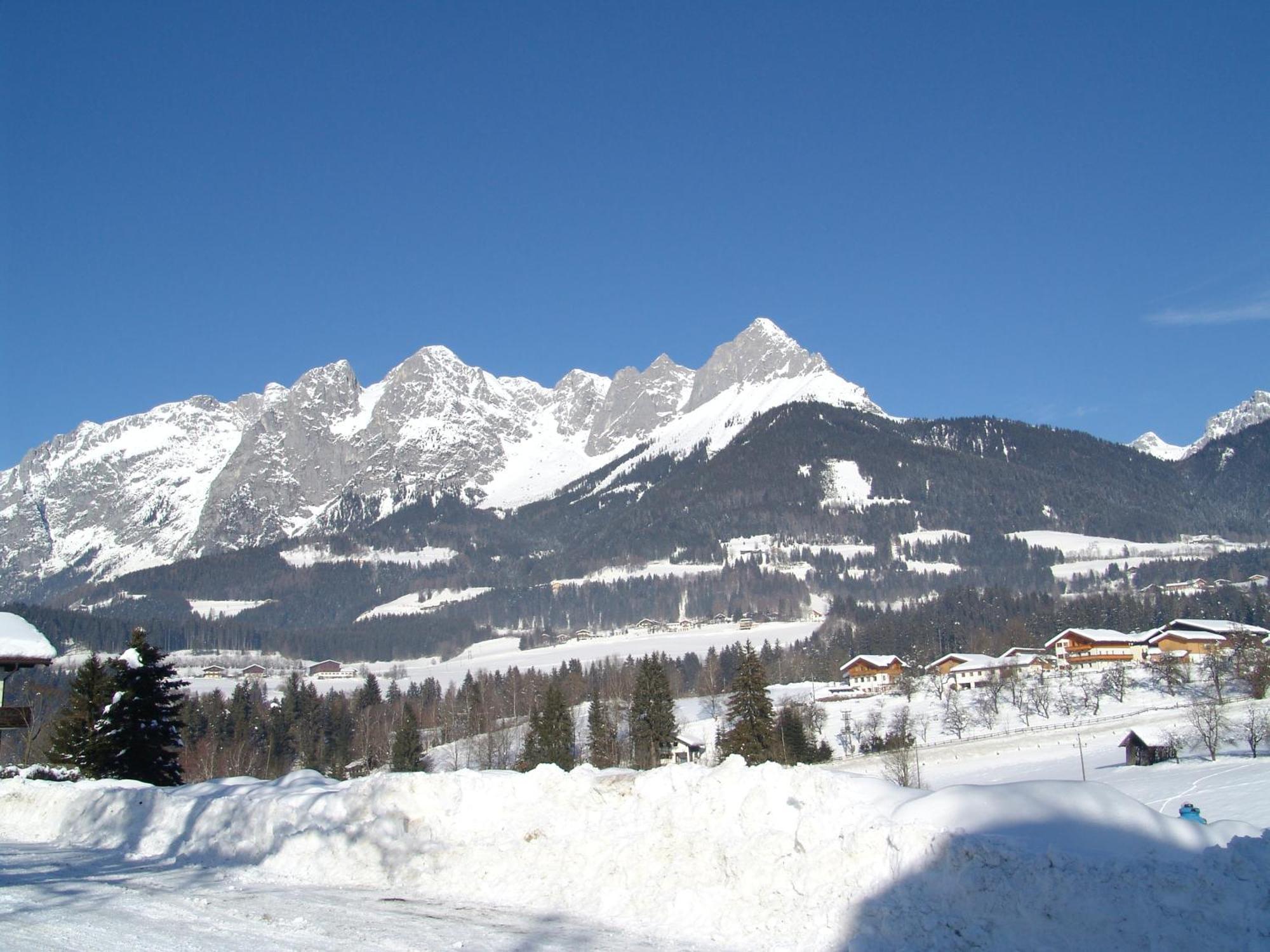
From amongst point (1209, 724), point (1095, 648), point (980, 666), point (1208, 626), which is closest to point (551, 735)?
point (1209, 724)

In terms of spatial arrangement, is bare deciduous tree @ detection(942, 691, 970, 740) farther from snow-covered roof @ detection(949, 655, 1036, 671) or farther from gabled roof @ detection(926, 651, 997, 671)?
gabled roof @ detection(926, 651, 997, 671)

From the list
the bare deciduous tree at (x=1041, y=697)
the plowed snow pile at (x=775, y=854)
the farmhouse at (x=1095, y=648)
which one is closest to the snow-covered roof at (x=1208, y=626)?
the farmhouse at (x=1095, y=648)

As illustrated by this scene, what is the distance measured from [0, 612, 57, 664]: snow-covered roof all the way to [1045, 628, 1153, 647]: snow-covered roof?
137 metres

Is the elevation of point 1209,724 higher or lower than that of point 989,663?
lower

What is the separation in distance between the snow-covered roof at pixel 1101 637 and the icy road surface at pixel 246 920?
482 ft

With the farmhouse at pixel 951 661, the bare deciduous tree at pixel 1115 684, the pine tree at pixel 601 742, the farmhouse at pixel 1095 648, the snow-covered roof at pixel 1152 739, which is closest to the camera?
the snow-covered roof at pixel 1152 739

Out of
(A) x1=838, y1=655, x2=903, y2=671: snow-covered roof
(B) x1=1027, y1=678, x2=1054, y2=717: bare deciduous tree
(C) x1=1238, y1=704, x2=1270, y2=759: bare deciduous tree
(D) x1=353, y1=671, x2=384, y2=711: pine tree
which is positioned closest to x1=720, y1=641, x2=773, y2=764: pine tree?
(C) x1=1238, y1=704, x2=1270, y2=759: bare deciduous tree

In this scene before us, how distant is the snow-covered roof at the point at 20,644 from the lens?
37781 mm

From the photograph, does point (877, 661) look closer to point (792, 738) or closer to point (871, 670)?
point (871, 670)

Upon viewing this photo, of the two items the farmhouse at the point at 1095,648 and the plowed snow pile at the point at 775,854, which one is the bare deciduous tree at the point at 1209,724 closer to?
the farmhouse at the point at 1095,648

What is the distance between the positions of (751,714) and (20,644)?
37.5 metres

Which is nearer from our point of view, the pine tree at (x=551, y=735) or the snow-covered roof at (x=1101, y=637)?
the pine tree at (x=551, y=735)

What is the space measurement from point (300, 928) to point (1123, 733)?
86920mm

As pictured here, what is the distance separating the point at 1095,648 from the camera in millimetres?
143625
